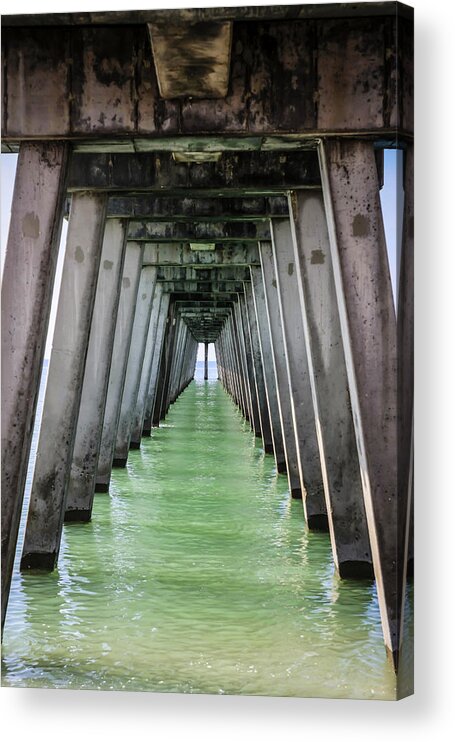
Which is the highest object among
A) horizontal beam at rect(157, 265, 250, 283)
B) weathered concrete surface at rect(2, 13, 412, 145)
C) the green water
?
horizontal beam at rect(157, 265, 250, 283)

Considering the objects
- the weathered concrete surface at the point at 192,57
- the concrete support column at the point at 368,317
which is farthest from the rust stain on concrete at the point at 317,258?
the weathered concrete surface at the point at 192,57

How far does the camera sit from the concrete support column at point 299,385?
34.7 ft

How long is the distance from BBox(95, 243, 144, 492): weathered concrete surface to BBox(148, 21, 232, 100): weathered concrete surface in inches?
281

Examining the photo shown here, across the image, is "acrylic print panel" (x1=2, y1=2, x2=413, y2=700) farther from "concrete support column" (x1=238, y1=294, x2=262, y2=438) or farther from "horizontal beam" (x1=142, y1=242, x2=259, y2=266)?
"concrete support column" (x1=238, y1=294, x2=262, y2=438)

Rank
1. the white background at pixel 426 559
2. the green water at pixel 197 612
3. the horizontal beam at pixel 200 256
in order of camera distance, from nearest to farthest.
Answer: the white background at pixel 426 559, the green water at pixel 197 612, the horizontal beam at pixel 200 256

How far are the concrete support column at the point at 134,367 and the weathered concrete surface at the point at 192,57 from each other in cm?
975

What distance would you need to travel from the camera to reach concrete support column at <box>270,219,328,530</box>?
10.6 metres

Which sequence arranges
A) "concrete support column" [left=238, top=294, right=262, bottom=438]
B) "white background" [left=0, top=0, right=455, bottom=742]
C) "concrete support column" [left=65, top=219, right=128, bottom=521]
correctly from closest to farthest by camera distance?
"white background" [left=0, top=0, right=455, bottom=742]
"concrete support column" [left=65, top=219, right=128, bottom=521]
"concrete support column" [left=238, top=294, right=262, bottom=438]

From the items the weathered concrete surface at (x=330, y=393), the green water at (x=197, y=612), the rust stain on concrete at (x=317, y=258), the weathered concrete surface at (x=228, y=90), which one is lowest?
the green water at (x=197, y=612)

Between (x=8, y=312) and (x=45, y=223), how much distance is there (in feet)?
2.03

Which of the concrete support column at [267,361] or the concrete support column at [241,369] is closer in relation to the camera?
the concrete support column at [267,361]

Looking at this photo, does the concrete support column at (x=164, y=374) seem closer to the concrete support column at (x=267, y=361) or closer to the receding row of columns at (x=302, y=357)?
the concrete support column at (x=267, y=361)

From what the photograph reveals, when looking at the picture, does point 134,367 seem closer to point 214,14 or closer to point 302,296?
point 302,296

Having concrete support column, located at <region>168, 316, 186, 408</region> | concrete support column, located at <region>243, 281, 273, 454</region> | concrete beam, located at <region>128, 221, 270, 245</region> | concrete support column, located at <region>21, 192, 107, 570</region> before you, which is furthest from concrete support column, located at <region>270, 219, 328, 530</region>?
concrete support column, located at <region>168, 316, 186, 408</region>
